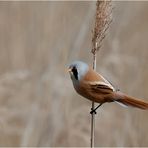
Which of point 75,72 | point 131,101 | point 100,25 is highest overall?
point 100,25

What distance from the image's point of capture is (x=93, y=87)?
1.78 metres

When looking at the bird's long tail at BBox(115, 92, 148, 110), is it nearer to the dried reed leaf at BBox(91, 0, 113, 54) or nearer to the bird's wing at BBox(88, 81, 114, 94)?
the bird's wing at BBox(88, 81, 114, 94)

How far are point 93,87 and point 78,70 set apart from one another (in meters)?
0.10

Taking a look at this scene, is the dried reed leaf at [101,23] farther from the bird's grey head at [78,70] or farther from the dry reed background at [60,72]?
the dry reed background at [60,72]

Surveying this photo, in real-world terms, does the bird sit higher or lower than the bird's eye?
lower

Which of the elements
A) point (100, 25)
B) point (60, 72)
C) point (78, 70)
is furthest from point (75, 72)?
point (60, 72)

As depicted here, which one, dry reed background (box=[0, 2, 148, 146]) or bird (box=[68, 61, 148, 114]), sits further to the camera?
dry reed background (box=[0, 2, 148, 146])

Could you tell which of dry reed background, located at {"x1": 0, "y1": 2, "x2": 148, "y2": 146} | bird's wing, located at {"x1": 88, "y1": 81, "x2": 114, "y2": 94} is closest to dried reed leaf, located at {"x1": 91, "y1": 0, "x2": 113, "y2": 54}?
bird's wing, located at {"x1": 88, "y1": 81, "x2": 114, "y2": 94}

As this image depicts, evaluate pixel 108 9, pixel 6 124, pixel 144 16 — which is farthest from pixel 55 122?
pixel 108 9

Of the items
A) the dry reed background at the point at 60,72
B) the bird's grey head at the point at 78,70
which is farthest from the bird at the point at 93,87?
the dry reed background at the point at 60,72

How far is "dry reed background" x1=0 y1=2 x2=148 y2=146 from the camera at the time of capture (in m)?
2.85

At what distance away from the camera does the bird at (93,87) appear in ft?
5.68

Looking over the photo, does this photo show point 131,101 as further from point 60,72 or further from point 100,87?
point 60,72

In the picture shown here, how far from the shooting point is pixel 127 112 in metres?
2.97
